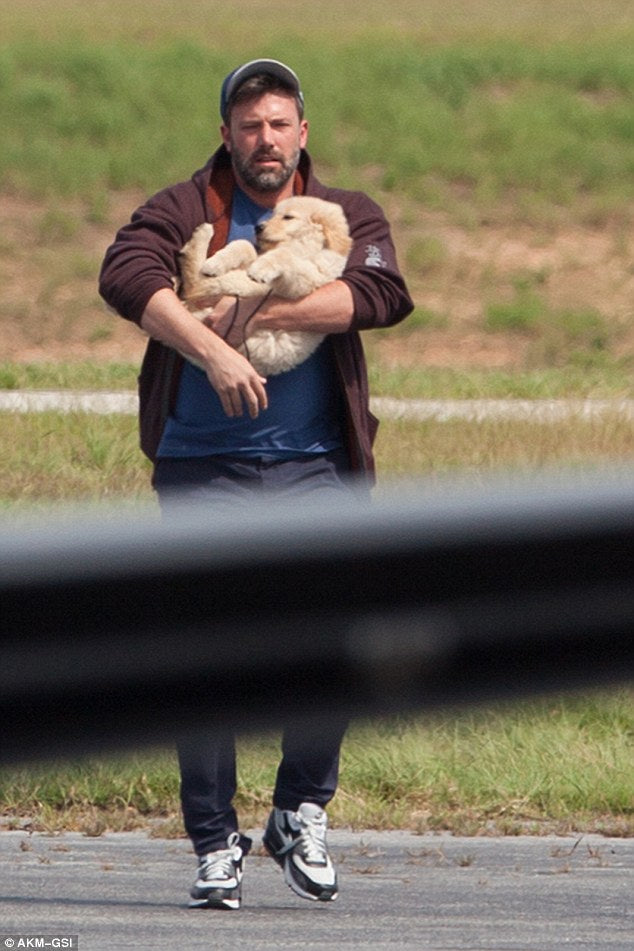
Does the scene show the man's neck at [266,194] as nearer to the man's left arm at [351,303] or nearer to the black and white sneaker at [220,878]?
the man's left arm at [351,303]

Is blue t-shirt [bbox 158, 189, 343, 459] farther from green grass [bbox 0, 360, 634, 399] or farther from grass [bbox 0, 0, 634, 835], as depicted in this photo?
green grass [bbox 0, 360, 634, 399]

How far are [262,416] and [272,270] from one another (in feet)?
1.03

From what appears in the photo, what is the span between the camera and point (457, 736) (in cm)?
664

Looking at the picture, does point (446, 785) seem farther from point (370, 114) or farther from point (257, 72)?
point (370, 114)

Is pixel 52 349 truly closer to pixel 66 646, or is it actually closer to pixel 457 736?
pixel 457 736

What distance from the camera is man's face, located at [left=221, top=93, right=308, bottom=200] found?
426 cm

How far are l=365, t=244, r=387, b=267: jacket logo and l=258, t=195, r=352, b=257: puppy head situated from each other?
0.14 feet

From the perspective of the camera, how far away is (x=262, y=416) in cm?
430

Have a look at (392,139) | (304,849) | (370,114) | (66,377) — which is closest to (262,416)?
(304,849)

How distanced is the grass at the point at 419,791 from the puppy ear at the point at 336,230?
171 cm

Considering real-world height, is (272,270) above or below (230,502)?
above

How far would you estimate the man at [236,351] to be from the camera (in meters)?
4.25

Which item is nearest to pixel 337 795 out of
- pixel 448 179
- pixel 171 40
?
pixel 448 179

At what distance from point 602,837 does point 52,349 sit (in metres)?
26.5
